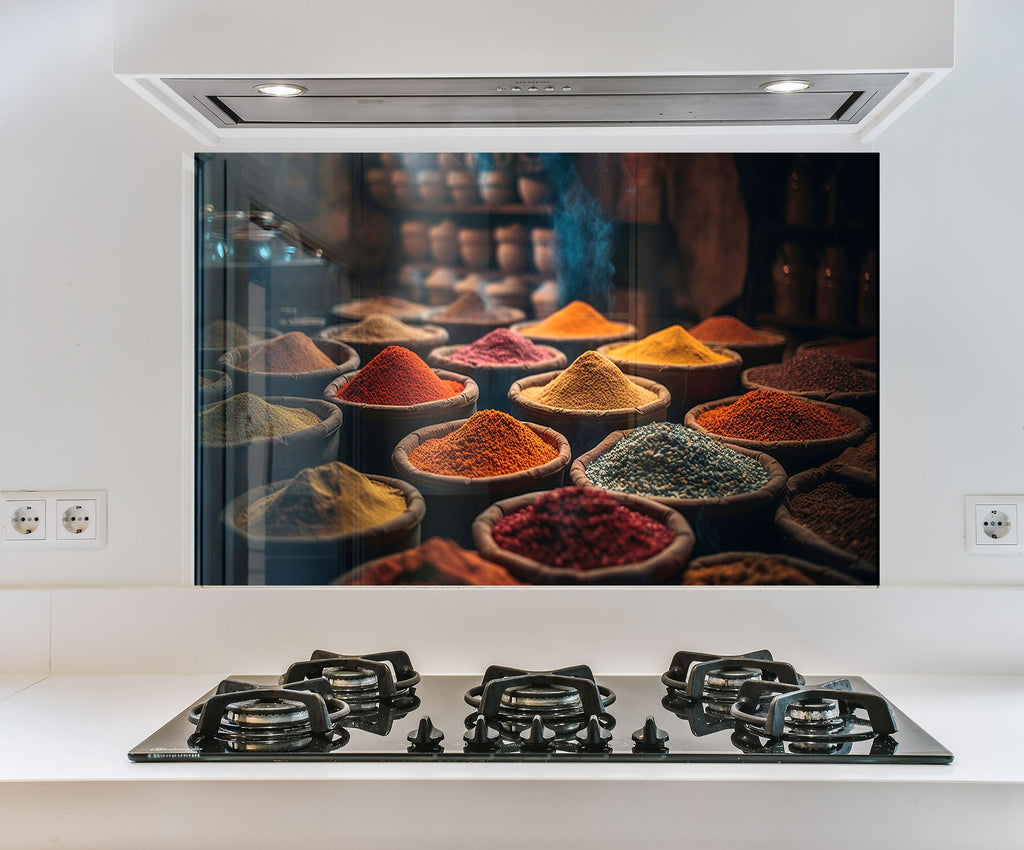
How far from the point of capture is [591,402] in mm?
1315

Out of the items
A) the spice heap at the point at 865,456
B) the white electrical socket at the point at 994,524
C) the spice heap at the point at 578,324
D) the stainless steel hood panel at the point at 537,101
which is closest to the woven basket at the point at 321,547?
the spice heap at the point at 578,324

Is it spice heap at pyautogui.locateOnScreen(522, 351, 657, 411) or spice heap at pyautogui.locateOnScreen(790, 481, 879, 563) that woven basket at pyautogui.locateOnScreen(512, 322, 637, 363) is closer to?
spice heap at pyautogui.locateOnScreen(522, 351, 657, 411)

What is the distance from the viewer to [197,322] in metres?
1.33

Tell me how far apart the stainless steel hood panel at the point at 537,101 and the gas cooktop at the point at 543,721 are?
2.52 feet

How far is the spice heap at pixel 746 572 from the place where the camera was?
50.9 inches

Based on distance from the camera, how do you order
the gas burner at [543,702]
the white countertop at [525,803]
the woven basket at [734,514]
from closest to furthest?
Result: the white countertop at [525,803] → the gas burner at [543,702] → the woven basket at [734,514]

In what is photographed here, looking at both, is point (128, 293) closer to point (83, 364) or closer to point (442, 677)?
point (83, 364)

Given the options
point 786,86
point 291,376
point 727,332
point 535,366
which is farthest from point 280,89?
point 727,332

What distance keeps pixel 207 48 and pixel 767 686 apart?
1.06 m

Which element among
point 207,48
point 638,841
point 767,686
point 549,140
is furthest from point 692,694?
point 207,48

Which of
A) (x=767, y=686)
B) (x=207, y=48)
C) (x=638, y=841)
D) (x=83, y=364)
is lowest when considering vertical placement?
(x=638, y=841)

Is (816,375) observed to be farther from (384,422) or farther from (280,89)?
(280,89)

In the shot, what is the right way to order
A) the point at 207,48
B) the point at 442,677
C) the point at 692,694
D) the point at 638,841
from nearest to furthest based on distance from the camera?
the point at 638,841 < the point at 207,48 < the point at 692,694 < the point at 442,677

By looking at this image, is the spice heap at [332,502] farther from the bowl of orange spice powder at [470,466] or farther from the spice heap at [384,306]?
the spice heap at [384,306]
